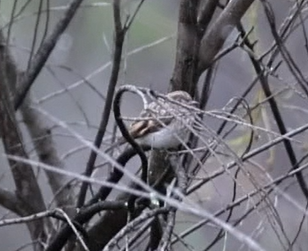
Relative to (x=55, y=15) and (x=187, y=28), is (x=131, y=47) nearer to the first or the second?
(x=55, y=15)

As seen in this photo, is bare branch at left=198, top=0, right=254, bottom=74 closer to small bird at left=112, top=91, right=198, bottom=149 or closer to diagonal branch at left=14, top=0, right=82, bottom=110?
small bird at left=112, top=91, right=198, bottom=149

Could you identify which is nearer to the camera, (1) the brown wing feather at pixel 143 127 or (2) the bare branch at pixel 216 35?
(1) the brown wing feather at pixel 143 127

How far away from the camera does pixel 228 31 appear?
1.94 metres

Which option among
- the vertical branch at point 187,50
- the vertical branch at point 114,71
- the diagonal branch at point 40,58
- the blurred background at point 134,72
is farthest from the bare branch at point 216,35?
the blurred background at point 134,72

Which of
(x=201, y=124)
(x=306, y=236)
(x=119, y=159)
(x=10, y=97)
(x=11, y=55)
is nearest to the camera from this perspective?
(x=201, y=124)

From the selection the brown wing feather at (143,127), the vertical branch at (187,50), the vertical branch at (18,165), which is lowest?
the vertical branch at (18,165)

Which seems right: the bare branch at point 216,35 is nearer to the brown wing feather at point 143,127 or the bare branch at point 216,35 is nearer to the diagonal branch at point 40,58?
the brown wing feather at point 143,127

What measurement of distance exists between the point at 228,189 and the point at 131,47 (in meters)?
0.83

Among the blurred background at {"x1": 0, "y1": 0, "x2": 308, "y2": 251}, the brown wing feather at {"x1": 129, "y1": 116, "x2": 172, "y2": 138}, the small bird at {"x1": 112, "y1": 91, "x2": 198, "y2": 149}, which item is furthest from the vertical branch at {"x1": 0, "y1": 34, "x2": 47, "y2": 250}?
the blurred background at {"x1": 0, "y1": 0, "x2": 308, "y2": 251}

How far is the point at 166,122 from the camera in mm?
1521

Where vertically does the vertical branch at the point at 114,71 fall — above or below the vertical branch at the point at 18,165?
above

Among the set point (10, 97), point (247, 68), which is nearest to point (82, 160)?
point (247, 68)

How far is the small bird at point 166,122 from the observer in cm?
132

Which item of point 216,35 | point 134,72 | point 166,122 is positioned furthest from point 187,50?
point 134,72
